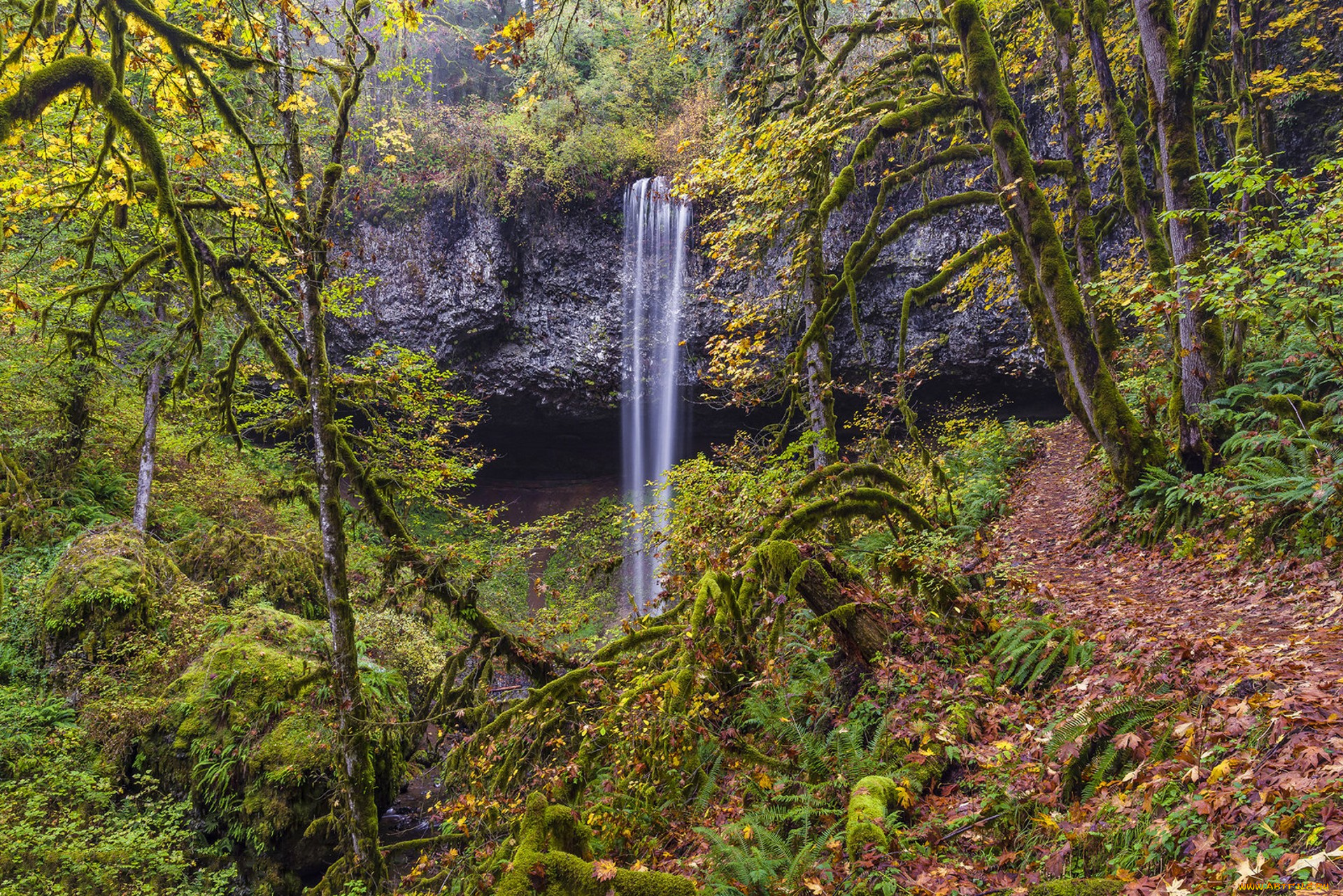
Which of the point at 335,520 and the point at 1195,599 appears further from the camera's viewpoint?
the point at 335,520

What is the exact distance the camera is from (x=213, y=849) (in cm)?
605

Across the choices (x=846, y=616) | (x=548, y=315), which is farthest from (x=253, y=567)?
(x=548, y=315)

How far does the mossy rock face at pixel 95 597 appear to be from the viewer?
7059 millimetres

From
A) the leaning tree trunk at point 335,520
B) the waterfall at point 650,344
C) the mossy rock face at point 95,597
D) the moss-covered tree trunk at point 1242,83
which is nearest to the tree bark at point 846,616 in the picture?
the leaning tree trunk at point 335,520

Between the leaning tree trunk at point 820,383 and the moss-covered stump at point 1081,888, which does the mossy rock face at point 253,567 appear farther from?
the moss-covered stump at point 1081,888

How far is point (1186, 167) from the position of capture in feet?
18.4

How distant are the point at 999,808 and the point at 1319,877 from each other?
1150 mm

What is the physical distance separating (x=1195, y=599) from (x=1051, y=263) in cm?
336

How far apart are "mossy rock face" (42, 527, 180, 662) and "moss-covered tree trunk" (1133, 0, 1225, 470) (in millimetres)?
11236

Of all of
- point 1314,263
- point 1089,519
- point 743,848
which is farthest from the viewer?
point 1089,519

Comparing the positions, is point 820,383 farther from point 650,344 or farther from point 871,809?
point 650,344

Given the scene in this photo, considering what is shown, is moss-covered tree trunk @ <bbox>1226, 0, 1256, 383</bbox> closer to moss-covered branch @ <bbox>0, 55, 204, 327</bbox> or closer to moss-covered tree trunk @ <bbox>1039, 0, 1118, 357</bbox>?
moss-covered tree trunk @ <bbox>1039, 0, 1118, 357</bbox>

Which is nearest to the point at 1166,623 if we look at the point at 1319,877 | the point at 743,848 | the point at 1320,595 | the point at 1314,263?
the point at 1320,595

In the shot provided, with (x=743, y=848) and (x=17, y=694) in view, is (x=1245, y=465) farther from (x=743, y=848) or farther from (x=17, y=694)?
(x=17, y=694)
